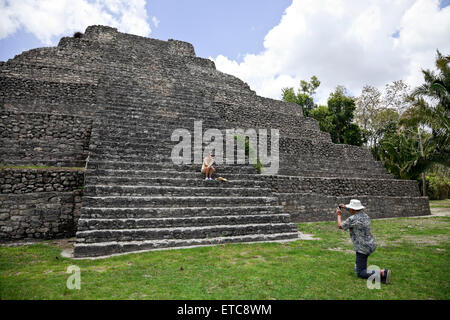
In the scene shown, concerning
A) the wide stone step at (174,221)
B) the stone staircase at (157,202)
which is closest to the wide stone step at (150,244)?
the stone staircase at (157,202)

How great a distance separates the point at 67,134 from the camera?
840 cm

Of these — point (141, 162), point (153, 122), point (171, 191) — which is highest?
point (153, 122)

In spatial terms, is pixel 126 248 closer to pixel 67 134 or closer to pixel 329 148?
pixel 67 134

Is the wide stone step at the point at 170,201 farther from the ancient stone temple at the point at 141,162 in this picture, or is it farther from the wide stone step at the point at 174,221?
the wide stone step at the point at 174,221

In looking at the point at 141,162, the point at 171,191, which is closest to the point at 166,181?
the point at 171,191

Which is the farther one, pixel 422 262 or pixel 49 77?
pixel 49 77

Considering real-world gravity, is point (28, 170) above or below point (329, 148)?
below

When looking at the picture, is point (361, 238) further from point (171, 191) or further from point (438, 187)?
point (438, 187)

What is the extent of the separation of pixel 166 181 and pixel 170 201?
75cm

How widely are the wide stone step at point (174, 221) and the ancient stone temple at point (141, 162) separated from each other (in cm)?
2

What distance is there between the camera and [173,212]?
19.8 ft

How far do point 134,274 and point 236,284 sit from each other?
1.42 m

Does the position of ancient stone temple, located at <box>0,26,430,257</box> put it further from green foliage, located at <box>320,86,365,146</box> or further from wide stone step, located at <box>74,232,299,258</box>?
green foliage, located at <box>320,86,365,146</box>
